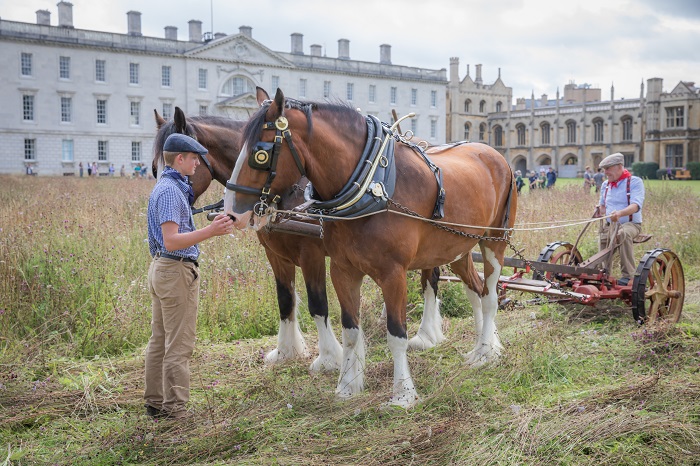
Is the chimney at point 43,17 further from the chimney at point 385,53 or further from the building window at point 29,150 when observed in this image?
the chimney at point 385,53

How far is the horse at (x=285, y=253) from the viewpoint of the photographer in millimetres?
5320

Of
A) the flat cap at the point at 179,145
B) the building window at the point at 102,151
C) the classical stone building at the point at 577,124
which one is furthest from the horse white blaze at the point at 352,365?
the classical stone building at the point at 577,124

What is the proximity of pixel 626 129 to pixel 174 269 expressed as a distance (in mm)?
79709

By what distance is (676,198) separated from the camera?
54.2 ft

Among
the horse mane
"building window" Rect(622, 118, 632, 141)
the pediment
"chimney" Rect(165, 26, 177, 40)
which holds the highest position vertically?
"chimney" Rect(165, 26, 177, 40)

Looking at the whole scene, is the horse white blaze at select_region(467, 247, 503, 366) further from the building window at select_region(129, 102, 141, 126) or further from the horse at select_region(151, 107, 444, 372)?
the building window at select_region(129, 102, 141, 126)

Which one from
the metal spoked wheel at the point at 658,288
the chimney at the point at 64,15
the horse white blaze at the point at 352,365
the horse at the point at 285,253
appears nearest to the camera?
the horse white blaze at the point at 352,365

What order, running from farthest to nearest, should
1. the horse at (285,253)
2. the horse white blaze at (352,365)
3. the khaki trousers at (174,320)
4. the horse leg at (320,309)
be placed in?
the horse leg at (320,309), the horse at (285,253), the horse white blaze at (352,365), the khaki trousers at (174,320)

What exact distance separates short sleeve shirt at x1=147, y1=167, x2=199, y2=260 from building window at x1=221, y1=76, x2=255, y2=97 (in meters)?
61.1

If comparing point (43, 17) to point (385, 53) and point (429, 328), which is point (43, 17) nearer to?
point (385, 53)

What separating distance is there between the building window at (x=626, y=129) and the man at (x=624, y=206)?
243 feet

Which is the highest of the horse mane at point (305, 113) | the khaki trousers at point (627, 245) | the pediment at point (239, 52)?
the pediment at point (239, 52)

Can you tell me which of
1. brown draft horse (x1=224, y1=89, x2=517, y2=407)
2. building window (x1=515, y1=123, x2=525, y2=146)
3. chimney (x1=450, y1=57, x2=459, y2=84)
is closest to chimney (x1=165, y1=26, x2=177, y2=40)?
chimney (x1=450, y1=57, x2=459, y2=84)

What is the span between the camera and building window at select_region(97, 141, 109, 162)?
5794 cm
